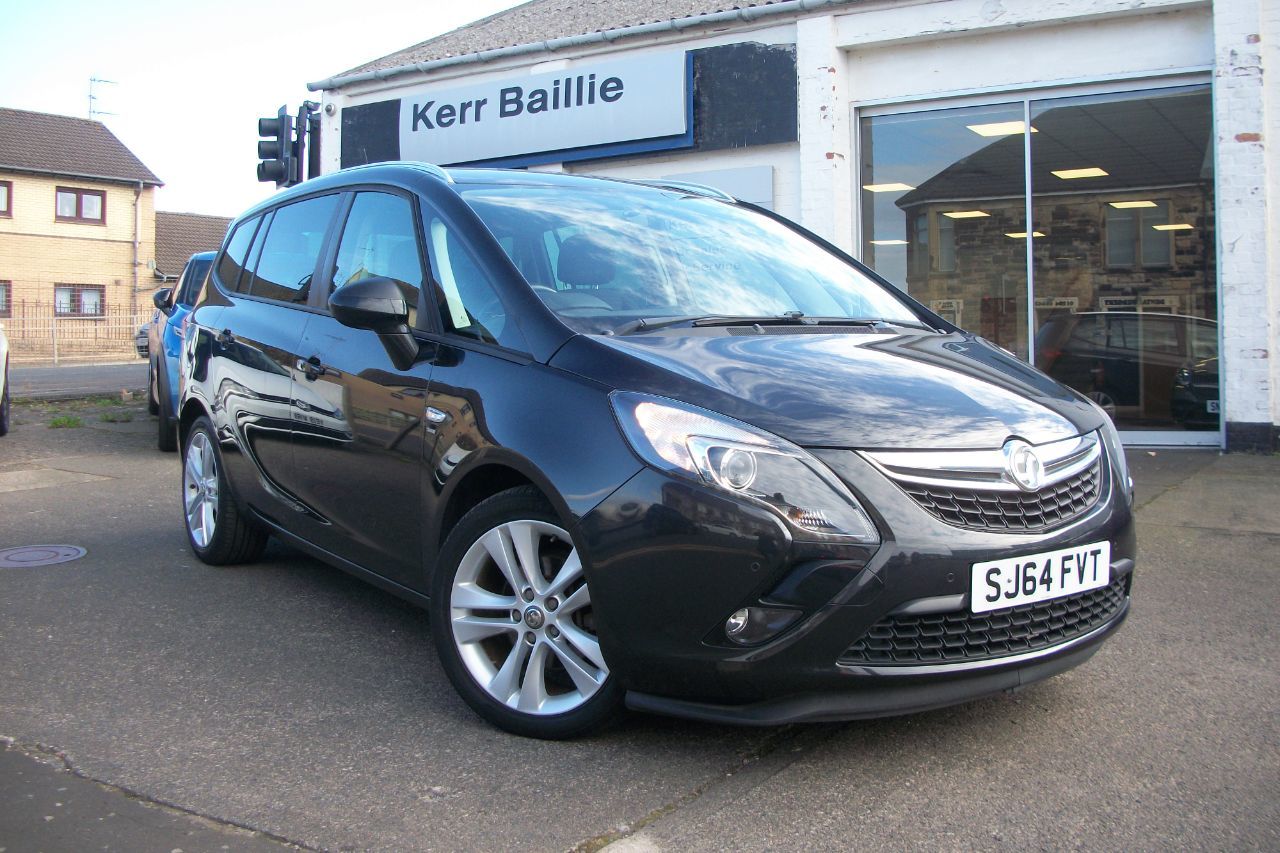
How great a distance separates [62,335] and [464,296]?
3917 centimetres

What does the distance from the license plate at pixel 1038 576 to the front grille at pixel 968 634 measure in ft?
0.09

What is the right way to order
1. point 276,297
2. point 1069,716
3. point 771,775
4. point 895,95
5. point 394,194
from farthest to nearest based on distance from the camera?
point 895,95 → point 276,297 → point 394,194 → point 1069,716 → point 771,775

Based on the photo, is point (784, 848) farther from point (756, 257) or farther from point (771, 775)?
point (756, 257)

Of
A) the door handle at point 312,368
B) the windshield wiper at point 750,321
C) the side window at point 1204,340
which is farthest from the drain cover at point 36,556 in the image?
the side window at point 1204,340

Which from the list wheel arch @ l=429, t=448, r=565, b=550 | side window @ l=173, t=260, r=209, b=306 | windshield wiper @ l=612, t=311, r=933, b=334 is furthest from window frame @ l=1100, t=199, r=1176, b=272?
wheel arch @ l=429, t=448, r=565, b=550

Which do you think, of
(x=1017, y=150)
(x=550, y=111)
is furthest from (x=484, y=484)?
(x=550, y=111)

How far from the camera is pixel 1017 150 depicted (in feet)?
35.9

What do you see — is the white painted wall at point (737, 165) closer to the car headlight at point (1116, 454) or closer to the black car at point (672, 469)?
the black car at point (672, 469)

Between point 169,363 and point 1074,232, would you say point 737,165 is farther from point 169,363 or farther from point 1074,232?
point 169,363

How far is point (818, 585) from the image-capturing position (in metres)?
2.69

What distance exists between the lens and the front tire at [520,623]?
3020 millimetres

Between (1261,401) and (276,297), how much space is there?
7.93 m

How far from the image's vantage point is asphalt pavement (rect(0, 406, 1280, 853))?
2.62 meters

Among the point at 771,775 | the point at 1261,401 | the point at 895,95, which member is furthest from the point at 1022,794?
the point at 895,95
